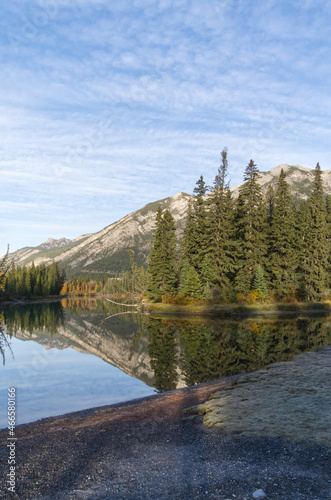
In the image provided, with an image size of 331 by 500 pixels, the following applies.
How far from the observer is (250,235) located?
62.6 m

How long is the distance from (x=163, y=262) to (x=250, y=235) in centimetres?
1942

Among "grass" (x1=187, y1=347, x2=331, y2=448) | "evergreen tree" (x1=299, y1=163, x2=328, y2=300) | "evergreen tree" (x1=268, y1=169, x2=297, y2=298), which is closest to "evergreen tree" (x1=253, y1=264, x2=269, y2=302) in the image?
"evergreen tree" (x1=268, y1=169, x2=297, y2=298)

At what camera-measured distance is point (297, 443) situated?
9.82 metres

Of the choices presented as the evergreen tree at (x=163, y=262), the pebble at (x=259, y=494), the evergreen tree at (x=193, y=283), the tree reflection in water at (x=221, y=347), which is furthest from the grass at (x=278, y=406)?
the evergreen tree at (x=163, y=262)

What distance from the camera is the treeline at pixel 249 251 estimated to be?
6194 cm

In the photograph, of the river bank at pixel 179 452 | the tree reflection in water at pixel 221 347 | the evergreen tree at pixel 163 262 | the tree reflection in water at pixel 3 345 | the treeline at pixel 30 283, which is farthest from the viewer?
the treeline at pixel 30 283

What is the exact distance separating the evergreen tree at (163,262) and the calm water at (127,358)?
26468 millimetres

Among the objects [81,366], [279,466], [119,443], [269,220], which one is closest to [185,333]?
[81,366]

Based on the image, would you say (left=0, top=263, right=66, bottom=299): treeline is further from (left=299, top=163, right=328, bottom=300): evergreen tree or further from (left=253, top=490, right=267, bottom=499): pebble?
(left=253, top=490, right=267, bottom=499): pebble

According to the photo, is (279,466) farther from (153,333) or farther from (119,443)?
(153,333)

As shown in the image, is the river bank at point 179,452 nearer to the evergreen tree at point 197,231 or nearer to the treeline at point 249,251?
the treeline at point 249,251

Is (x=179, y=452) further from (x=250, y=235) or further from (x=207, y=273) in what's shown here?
(x=250, y=235)

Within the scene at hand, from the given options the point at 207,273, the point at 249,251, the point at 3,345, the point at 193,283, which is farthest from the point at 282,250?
the point at 3,345

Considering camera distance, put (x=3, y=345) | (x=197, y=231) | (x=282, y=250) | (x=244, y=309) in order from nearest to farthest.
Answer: (x=3, y=345), (x=244, y=309), (x=282, y=250), (x=197, y=231)
